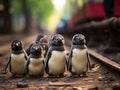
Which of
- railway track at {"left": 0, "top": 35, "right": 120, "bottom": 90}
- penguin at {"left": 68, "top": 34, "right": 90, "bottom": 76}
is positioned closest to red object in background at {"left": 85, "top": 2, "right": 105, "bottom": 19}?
railway track at {"left": 0, "top": 35, "right": 120, "bottom": 90}

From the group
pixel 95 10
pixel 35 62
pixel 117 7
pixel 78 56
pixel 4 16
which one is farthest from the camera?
pixel 4 16

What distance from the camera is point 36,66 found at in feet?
19.5

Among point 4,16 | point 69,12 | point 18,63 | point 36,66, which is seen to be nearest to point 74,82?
point 36,66

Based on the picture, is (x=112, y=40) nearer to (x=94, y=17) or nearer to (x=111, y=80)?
(x=111, y=80)

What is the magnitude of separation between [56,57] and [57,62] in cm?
9

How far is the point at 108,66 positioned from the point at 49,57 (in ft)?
3.59

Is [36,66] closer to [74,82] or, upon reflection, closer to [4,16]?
[74,82]

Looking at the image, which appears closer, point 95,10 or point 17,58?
point 17,58

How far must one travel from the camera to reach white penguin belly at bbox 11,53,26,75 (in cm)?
615

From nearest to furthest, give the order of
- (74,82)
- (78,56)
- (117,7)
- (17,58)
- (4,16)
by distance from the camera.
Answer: (74,82) < (78,56) < (17,58) < (117,7) < (4,16)

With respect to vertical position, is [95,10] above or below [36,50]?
above

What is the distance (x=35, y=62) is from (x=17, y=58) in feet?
1.38

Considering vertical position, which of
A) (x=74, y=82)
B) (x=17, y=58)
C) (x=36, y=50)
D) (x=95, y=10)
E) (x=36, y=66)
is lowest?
(x=74, y=82)

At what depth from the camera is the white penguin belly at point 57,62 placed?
19.1 feet
